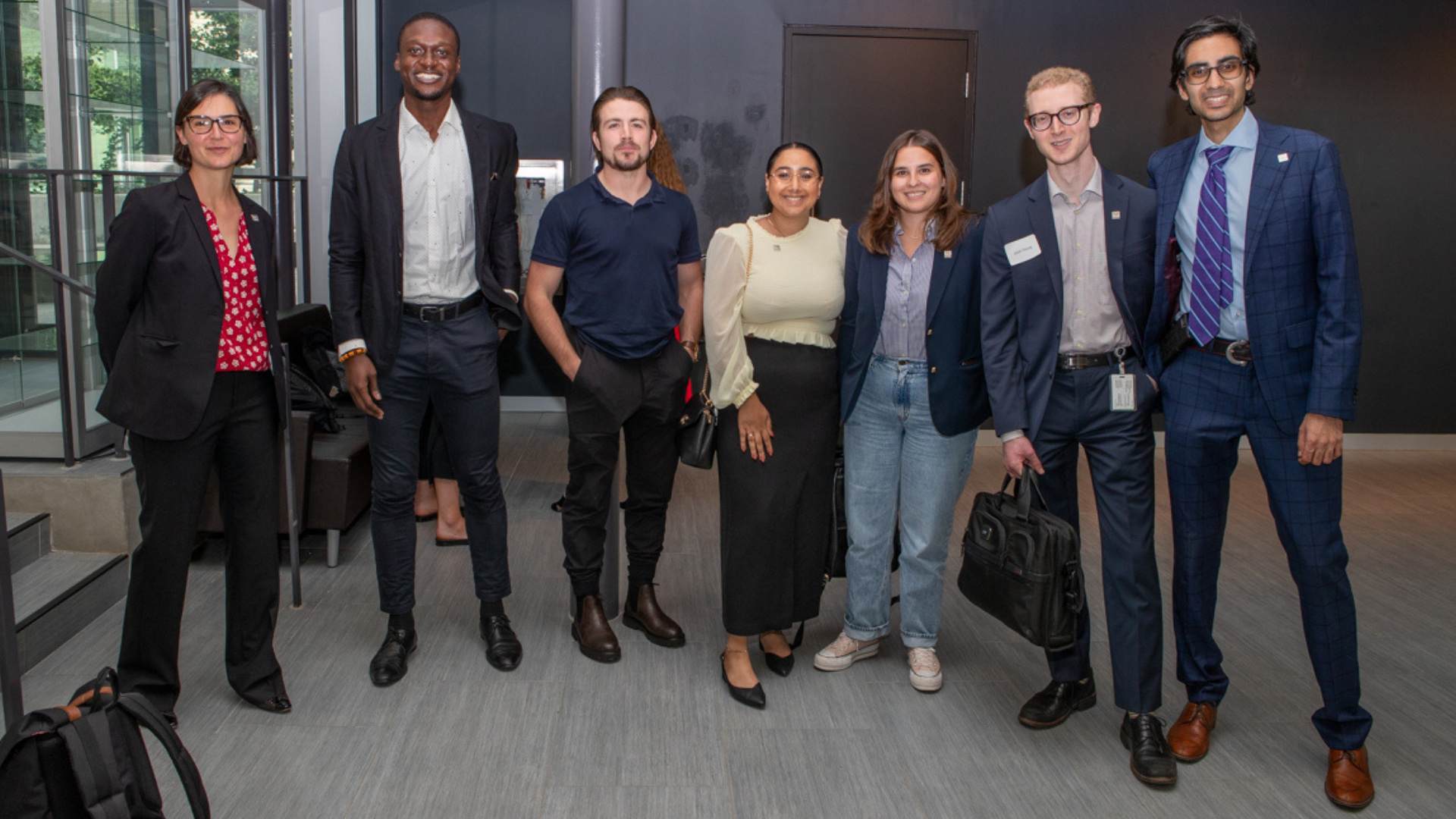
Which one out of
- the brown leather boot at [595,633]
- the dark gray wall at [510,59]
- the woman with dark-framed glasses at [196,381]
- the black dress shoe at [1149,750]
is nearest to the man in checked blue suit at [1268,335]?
the black dress shoe at [1149,750]

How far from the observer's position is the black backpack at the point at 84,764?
1915 millimetres

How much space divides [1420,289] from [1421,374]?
1.79 ft

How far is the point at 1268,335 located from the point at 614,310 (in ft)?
5.59

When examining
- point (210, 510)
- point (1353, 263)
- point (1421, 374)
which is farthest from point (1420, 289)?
point (210, 510)

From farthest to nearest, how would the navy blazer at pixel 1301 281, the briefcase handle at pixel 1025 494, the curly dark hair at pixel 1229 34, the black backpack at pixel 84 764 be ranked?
the briefcase handle at pixel 1025 494 < the curly dark hair at pixel 1229 34 < the navy blazer at pixel 1301 281 < the black backpack at pixel 84 764

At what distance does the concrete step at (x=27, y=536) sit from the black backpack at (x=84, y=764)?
2.00 m

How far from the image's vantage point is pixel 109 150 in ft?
14.5

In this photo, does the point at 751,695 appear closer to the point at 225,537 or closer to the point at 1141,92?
the point at 225,537

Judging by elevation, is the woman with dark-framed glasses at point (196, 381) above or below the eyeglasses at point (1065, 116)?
below

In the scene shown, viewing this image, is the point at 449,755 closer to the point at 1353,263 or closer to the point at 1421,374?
the point at 1353,263

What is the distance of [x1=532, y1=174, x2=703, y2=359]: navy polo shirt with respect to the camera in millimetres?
3266

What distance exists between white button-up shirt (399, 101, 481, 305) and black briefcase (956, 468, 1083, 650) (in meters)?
1.64

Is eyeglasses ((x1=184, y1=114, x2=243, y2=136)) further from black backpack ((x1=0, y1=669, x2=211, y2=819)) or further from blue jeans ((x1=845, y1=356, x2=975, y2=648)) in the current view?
blue jeans ((x1=845, y1=356, x2=975, y2=648))

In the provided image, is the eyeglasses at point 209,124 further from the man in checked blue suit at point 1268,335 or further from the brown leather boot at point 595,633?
the man in checked blue suit at point 1268,335
